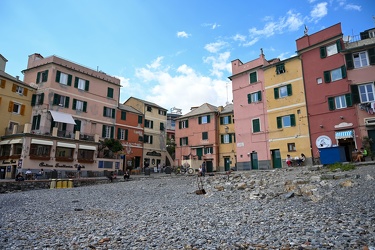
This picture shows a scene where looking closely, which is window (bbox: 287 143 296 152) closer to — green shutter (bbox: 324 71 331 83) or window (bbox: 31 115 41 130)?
green shutter (bbox: 324 71 331 83)

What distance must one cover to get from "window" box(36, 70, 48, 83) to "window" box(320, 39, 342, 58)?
33638 millimetres

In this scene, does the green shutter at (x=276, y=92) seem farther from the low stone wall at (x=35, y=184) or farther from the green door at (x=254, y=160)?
the low stone wall at (x=35, y=184)

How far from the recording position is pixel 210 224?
25.8 ft

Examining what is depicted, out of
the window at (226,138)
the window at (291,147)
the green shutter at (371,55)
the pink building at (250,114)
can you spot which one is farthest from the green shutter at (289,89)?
the window at (226,138)

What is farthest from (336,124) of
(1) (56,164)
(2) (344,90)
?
(1) (56,164)

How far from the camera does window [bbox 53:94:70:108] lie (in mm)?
33356

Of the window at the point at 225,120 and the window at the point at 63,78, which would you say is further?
the window at the point at 225,120

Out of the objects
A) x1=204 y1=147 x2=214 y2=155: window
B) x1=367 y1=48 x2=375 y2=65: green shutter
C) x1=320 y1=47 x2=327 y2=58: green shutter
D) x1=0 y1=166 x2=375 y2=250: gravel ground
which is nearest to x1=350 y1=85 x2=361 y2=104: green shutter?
x1=367 y1=48 x2=375 y2=65: green shutter

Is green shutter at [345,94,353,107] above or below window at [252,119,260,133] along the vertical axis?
above

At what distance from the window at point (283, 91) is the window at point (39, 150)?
28126 millimetres

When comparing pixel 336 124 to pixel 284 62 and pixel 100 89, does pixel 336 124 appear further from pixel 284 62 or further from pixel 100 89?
pixel 100 89

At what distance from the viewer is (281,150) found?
3019cm

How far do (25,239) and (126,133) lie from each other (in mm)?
35908

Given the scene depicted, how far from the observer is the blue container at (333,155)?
2056 centimetres
